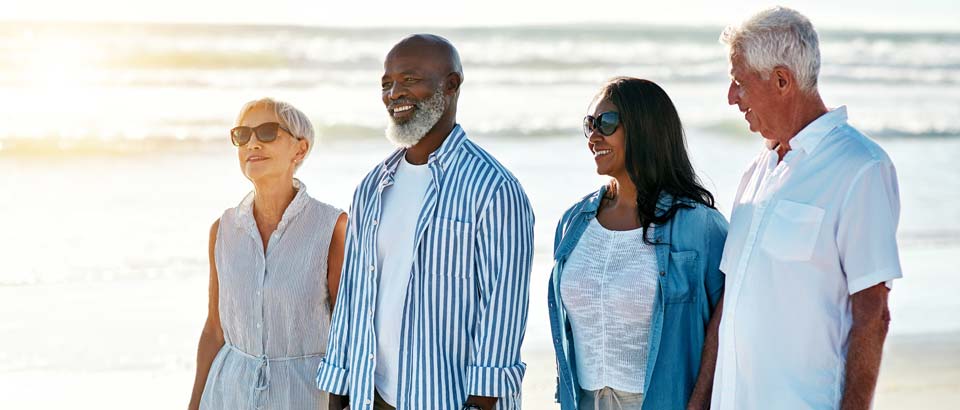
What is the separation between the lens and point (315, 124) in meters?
16.0

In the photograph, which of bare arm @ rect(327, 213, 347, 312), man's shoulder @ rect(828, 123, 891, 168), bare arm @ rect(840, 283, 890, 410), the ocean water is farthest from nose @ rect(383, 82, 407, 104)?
the ocean water

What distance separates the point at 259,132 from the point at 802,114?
2038mm

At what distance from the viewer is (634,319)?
12.7 feet

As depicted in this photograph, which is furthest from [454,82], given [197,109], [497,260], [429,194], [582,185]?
[197,109]

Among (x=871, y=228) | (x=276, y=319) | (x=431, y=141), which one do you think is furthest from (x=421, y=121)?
(x=871, y=228)

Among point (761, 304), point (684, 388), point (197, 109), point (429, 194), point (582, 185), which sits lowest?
point (684, 388)

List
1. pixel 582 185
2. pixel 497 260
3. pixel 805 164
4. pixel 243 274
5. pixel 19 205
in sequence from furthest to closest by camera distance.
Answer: pixel 582 185, pixel 19 205, pixel 243 274, pixel 497 260, pixel 805 164

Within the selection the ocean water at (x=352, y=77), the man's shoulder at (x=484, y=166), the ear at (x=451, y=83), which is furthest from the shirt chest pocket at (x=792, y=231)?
the ocean water at (x=352, y=77)

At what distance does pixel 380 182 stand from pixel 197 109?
14.2m

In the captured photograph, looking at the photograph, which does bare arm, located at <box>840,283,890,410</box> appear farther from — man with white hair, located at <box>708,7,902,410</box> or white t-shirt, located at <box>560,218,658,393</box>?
white t-shirt, located at <box>560,218,658,393</box>

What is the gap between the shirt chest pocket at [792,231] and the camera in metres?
3.33

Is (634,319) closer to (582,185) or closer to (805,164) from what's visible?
(805,164)

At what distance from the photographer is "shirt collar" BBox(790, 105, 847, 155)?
11.2 feet

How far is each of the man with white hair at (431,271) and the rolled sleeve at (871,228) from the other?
3.43 feet
